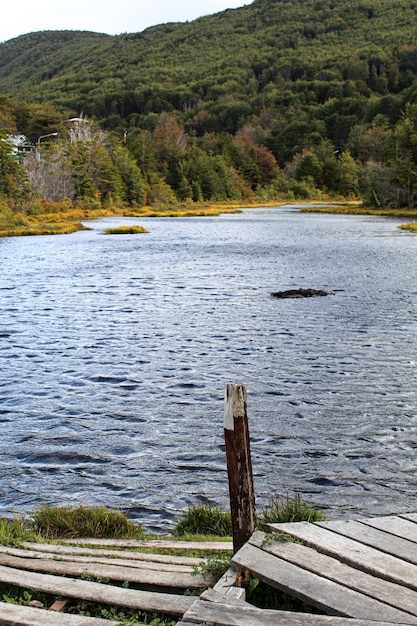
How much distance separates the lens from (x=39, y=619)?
421 cm

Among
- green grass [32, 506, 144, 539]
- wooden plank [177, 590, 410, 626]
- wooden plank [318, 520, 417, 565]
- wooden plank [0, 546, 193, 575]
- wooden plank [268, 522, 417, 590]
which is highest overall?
wooden plank [177, 590, 410, 626]

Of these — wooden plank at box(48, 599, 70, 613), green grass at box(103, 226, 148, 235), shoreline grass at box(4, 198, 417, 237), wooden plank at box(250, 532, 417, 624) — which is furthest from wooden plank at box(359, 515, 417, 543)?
shoreline grass at box(4, 198, 417, 237)

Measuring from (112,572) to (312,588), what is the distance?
1385mm

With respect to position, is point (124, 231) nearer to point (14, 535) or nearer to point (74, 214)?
point (74, 214)

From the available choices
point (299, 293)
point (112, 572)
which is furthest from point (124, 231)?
point (112, 572)

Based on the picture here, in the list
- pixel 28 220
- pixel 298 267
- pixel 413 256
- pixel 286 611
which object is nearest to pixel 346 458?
pixel 286 611

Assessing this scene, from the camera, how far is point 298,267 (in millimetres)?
31016

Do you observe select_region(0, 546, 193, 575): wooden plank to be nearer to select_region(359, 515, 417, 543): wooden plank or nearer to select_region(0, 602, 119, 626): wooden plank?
select_region(0, 602, 119, 626): wooden plank

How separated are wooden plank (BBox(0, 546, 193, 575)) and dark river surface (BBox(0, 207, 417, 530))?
A: 1.92 metres

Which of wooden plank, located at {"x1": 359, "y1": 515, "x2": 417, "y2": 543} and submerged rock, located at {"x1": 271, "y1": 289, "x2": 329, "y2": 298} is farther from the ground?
wooden plank, located at {"x1": 359, "y1": 515, "x2": 417, "y2": 543}

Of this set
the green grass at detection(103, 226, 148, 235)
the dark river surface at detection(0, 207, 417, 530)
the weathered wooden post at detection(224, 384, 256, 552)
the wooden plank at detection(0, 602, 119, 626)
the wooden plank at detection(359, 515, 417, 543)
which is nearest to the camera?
the wooden plank at detection(0, 602, 119, 626)

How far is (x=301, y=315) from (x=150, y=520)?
12561 mm

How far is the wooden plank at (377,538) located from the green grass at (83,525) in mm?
1938

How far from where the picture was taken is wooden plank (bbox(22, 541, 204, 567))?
5020 mm
